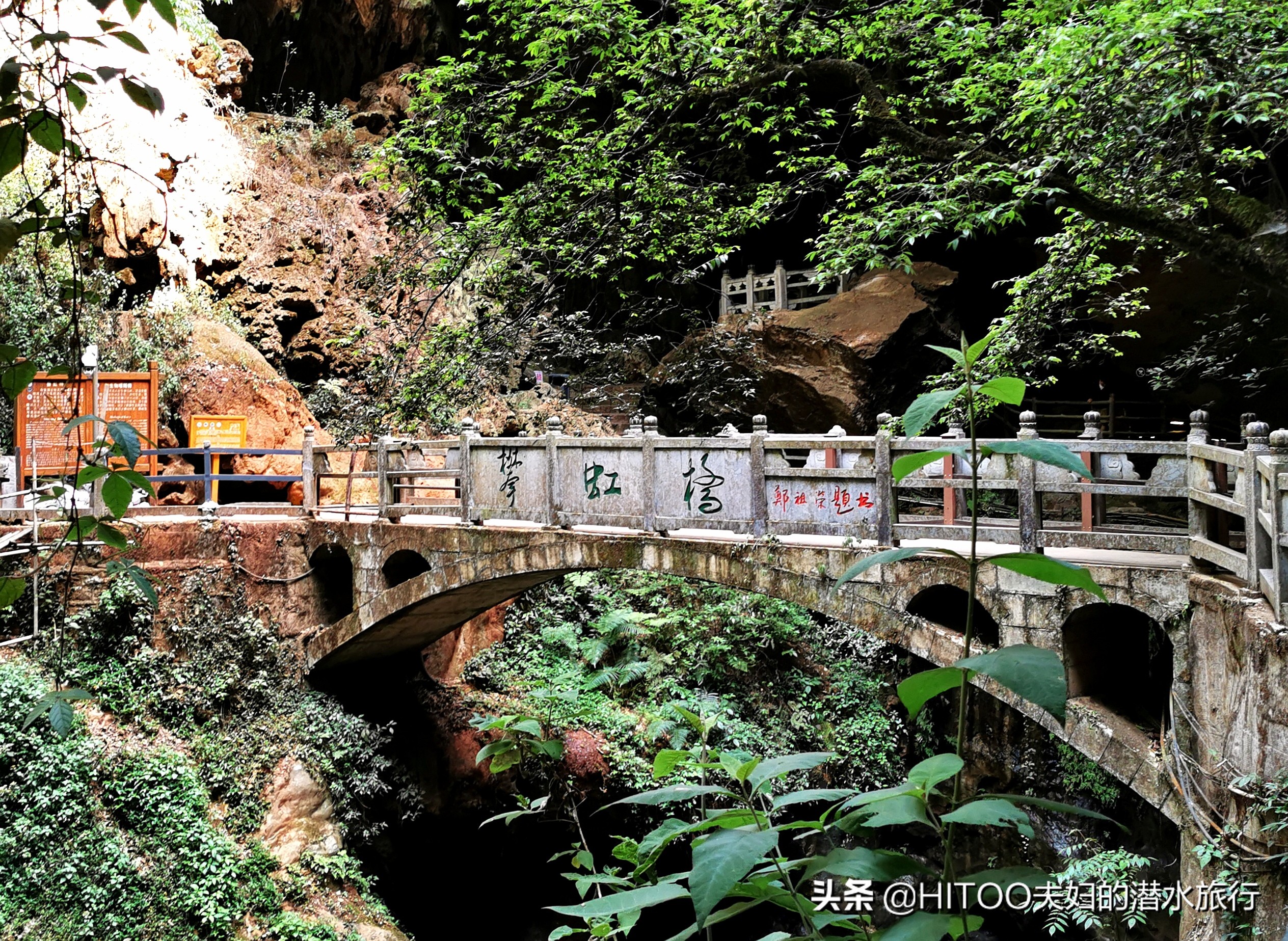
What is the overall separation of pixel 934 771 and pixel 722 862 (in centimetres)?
34

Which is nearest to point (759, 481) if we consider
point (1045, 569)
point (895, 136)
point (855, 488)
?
point (855, 488)

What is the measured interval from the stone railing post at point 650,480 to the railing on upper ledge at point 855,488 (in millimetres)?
16

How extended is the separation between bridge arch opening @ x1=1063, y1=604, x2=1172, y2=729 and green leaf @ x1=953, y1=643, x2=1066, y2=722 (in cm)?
562

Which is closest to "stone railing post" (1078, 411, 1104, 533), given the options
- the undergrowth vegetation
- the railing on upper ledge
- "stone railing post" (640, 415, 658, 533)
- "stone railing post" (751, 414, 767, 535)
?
→ the railing on upper ledge

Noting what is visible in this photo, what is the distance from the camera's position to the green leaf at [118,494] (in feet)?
4.72

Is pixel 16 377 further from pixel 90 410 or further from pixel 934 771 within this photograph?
pixel 90 410

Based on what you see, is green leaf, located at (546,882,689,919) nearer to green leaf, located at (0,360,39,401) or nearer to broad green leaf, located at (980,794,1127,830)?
broad green leaf, located at (980,794,1127,830)

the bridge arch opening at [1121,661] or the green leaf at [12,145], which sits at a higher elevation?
the green leaf at [12,145]

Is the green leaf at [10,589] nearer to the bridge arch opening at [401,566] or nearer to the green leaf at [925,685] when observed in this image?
the green leaf at [925,685]

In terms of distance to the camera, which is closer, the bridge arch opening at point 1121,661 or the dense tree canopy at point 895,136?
the dense tree canopy at point 895,136

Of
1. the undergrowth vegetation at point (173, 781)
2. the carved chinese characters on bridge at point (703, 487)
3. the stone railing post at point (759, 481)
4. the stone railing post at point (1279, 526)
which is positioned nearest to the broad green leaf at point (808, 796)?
the stone railing post at point (1279, 526)

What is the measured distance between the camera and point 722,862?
1169 millimetres

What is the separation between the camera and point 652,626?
1436 centimetres

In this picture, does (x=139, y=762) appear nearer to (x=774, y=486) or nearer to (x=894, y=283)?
(x=774, y=486)
